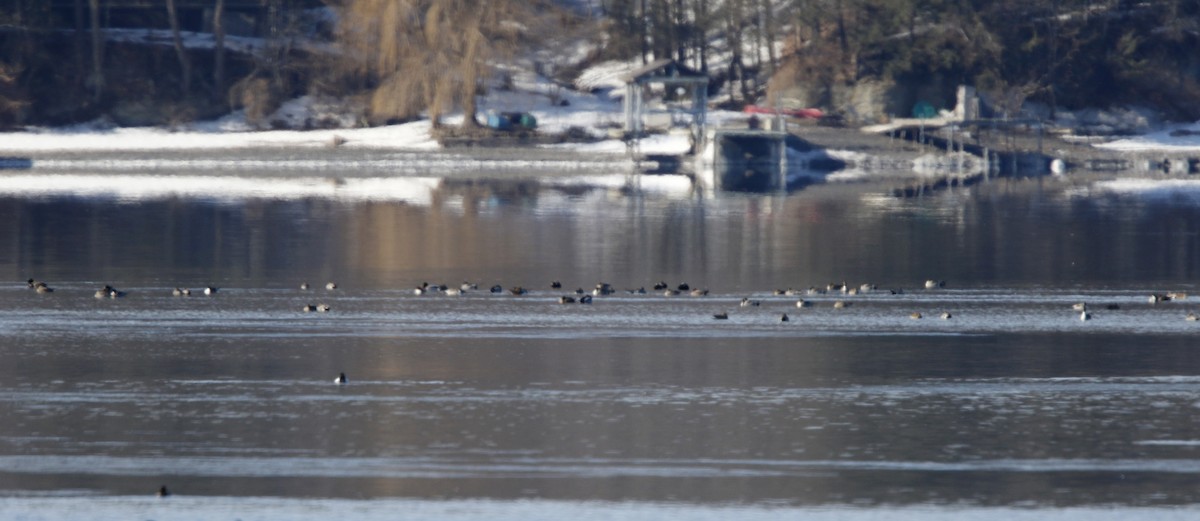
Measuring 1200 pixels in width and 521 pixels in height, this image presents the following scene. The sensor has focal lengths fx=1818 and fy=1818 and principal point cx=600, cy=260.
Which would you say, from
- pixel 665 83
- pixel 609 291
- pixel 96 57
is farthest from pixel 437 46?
pixel 609 291

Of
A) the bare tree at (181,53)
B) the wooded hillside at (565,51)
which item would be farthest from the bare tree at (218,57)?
the bare tree at (181,53)

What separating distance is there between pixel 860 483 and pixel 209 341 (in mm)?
10140

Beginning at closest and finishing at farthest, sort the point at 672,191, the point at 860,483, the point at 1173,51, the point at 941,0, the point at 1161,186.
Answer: the point at 860,483, the point at 672,191, the point at 1161,186, the point at 941,0, the point at 1173,51

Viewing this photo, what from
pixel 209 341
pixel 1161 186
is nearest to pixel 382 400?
pixel 209 341

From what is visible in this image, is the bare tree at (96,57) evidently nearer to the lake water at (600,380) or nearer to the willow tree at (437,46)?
the willow tree at (437,46)

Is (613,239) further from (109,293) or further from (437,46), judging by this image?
(437,46)

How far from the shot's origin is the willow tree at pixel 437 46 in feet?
245

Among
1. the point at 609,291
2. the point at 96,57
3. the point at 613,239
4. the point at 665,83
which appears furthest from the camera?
the point at 96,57

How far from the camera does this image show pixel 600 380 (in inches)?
744

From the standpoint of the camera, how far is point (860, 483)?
14.3 meters

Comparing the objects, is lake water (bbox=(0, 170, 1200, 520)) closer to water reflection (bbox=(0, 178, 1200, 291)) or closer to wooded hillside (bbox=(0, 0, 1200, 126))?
water reflection (bbox=(0, 178, 1200, 291))

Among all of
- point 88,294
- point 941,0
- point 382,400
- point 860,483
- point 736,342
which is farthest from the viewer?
point 941,0

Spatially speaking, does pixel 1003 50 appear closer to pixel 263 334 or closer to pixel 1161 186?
pixel 1161 186

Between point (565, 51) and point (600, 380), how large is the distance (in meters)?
74.3
